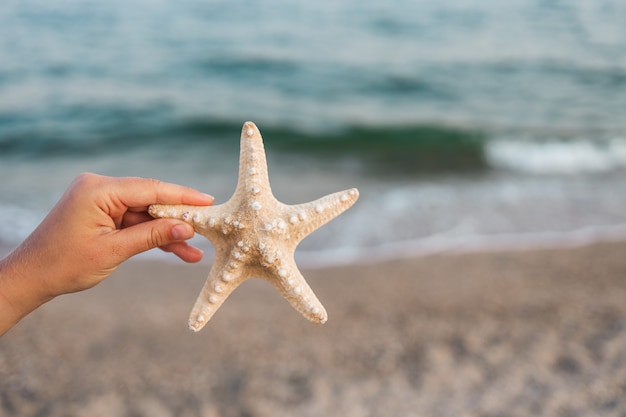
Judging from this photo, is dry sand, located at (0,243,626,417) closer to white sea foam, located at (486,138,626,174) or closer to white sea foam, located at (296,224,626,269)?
white sea foam, located at (296,224,626,269)

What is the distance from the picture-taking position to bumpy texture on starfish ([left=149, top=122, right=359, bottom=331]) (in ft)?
7.37

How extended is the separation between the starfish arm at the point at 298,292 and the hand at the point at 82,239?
15.2 inches

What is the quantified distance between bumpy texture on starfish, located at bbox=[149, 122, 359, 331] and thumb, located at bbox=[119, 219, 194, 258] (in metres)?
0.05

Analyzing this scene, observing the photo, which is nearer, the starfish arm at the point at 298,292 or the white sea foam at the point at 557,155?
the starfish arm at the point at 298,292

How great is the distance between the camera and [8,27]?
14.1 m

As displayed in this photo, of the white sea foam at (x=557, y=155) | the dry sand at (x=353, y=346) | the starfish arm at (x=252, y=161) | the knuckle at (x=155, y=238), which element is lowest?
the dry sand at (x=353, y=346)

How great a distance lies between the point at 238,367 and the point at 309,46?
10.2m

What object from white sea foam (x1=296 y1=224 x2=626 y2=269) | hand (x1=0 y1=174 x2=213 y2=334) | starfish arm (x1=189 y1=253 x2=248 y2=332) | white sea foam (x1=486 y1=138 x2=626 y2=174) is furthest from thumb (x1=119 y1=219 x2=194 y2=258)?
Result: white sea foam (x1=486 y1=138 x2=626 y2=174)

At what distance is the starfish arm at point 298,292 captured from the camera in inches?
87.9

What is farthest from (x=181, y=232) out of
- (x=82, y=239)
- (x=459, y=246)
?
(x=459, y=246)

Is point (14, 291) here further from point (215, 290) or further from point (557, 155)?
point (557, 155)

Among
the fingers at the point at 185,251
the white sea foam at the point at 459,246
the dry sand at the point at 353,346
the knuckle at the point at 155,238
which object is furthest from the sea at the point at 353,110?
the knuckle at the point at 155,238

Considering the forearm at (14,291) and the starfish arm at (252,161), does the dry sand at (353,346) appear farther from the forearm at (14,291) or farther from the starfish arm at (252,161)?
the starfish arm at (252,161)

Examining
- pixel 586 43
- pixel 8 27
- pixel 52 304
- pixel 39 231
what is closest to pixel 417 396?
pixel 39 231
